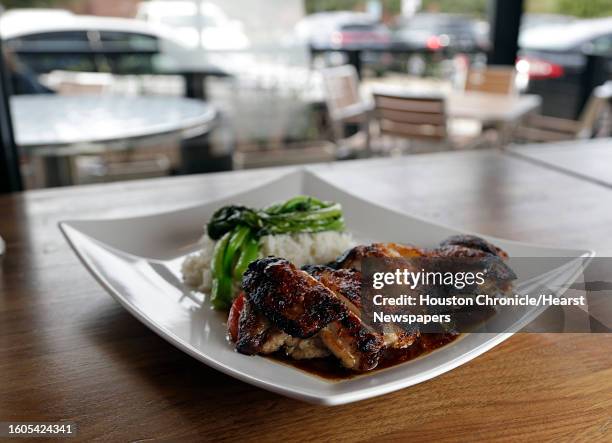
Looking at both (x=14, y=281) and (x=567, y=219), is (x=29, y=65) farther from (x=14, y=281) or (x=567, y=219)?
(x=567, y=219)

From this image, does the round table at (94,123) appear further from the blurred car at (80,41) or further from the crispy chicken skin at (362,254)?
the crispy chicken skin at (362,254)

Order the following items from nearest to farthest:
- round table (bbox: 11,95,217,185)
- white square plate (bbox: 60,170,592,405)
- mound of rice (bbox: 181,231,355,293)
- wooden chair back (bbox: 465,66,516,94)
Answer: white square plate (bbox: 60,170,592,405) → mound of rice (bbox: 181,231,355,293) → round table (bbox: 11,95,217,185) → wooden chair back (bbox: 465,66,516,94)

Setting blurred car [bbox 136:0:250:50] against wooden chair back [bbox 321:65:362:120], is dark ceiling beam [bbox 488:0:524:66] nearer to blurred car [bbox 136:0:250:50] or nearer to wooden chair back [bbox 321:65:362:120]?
wooden chair back [bbox 321:65:362:120]

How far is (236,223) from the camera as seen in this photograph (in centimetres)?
73

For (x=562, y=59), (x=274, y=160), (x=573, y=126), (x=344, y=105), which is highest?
(x=562, y=59)

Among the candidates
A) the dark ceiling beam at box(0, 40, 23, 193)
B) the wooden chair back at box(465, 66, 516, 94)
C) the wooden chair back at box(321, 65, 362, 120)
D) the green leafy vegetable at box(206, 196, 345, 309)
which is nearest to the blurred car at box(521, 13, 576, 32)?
the wooden chair back at box(465, 66, 516, 94)

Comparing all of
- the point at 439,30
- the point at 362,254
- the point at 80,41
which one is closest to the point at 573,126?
the point at 439,30

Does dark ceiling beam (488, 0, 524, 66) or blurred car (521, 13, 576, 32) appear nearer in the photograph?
dark ceiling beam (488, 0, 524, 66)

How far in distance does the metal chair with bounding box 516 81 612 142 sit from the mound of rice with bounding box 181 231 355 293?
9.15 ft

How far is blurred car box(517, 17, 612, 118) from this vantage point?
14.2 ft

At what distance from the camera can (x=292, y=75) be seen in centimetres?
386

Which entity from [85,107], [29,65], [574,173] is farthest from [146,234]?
[29,65]

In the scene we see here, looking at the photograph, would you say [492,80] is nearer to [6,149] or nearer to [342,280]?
[6,149]

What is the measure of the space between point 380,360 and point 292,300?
0.32 feet
